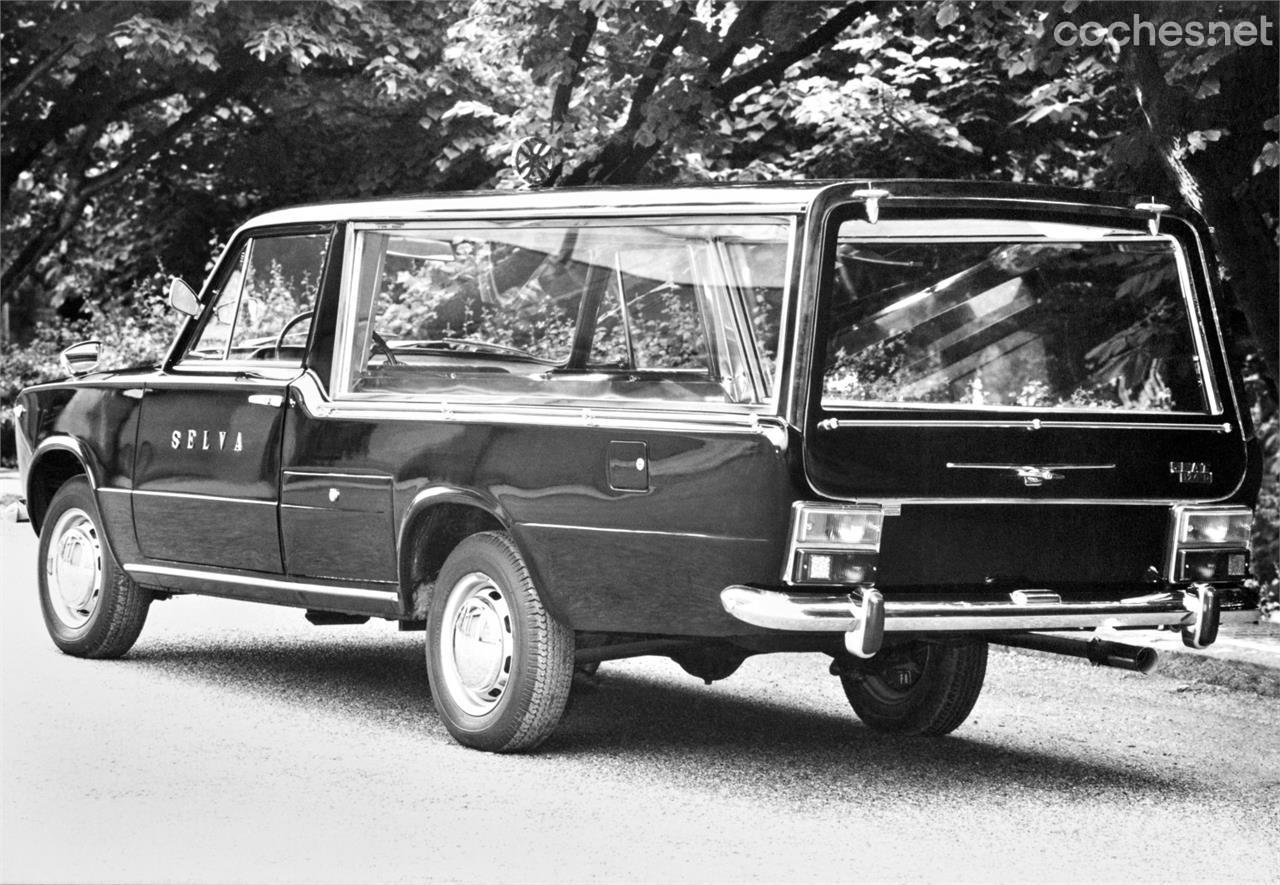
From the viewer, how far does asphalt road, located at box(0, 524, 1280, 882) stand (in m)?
5.53

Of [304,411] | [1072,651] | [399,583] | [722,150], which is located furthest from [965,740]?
[722,150]

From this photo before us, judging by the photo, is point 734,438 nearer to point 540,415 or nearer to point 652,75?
point 540,415

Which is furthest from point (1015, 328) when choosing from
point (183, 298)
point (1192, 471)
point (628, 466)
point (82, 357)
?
point (82, 357)

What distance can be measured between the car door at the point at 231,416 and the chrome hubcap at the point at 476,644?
3.54 ft

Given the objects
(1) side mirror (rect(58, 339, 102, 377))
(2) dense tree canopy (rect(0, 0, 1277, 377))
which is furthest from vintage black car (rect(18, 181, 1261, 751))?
(2) dense tree canopy (rect(0, 0, 1277, 377))

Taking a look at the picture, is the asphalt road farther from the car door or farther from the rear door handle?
the rear door handle

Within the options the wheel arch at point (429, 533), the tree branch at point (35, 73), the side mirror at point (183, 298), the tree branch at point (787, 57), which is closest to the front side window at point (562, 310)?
the wheel arch at point (429, 533)

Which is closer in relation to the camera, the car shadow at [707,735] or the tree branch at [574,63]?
the car shadow at [707,735]

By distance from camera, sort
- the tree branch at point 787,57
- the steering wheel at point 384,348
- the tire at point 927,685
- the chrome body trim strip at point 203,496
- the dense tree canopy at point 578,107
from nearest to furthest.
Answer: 1. the tire at point 927,685
2. the steering wheel at point 384,348
3. the chrome body trim strip at point 203,496
4. the dense tree canopy at point 578,107
5. the tree branch at point 787,57

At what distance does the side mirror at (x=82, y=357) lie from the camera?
913 cm

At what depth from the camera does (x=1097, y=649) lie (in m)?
6.88

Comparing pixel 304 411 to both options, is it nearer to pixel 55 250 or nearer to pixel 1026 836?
pixel 1026 836

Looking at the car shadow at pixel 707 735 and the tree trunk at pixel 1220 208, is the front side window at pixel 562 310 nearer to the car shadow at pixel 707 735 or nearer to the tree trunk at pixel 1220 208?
the car shadow at pixel 707 735

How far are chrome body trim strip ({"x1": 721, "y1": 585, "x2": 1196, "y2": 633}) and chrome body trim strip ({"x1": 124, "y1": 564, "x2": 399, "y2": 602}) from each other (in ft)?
5.79
